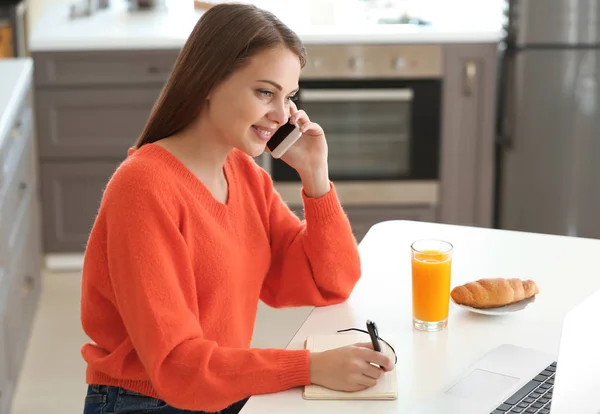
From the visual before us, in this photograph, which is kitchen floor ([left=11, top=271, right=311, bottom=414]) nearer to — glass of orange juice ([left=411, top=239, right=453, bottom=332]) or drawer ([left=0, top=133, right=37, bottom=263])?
drawer ([left=0, top=133, right=37, bottom=263])

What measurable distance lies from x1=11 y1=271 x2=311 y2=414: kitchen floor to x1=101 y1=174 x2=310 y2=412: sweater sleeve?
1.61 m

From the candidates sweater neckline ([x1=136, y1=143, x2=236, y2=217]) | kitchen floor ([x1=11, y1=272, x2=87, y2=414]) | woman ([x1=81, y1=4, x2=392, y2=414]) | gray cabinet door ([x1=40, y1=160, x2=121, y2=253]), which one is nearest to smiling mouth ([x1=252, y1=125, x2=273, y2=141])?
woman ([x1=81, y1=4, x2=392, y2=414])

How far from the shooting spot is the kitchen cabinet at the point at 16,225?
2783mm

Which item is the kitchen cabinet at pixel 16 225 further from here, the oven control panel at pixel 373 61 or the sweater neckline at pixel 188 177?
the sweater neckline at pixel 188 177

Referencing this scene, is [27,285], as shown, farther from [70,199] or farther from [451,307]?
[451,307]

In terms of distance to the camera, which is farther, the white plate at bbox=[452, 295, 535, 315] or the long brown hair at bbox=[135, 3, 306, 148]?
the white plate at bbox=[452, 295, 535, 315]

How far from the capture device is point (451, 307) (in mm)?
1685

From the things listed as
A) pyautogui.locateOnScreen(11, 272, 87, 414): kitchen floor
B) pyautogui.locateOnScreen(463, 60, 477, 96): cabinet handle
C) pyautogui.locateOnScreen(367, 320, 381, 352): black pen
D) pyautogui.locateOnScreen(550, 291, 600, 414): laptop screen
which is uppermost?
pyautogui.locateOnScreen(550, 291, 600, 414): laptop screen

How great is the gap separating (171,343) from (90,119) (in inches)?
98.9

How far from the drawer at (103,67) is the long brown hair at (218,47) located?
7.07 feet

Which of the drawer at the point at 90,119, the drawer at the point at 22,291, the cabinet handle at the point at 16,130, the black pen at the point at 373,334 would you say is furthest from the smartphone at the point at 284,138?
the drawer at the point at 90,119

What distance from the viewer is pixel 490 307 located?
64.6 inches

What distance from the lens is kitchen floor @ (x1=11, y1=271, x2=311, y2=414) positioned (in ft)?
9.77

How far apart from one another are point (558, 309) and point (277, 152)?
1.78 feet
